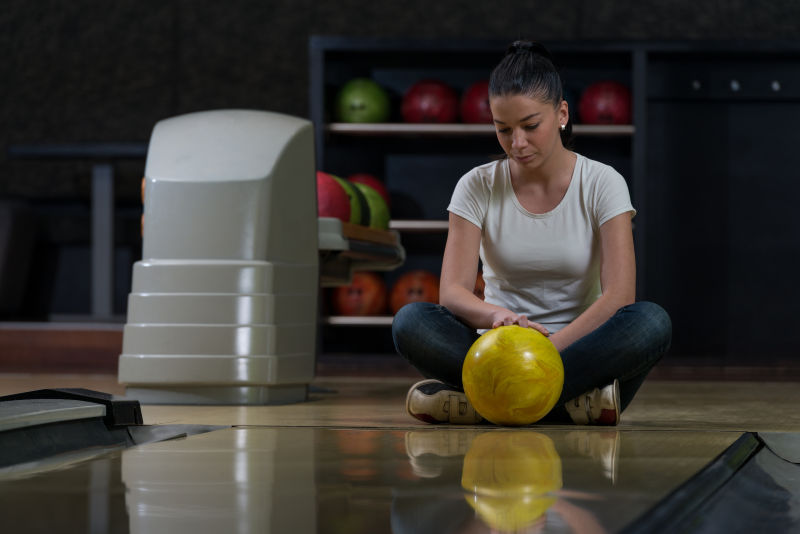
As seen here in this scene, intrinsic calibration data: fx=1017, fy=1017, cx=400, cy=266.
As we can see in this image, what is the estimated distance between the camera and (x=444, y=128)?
190 inches

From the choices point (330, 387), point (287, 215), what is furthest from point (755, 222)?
point (287, 215)

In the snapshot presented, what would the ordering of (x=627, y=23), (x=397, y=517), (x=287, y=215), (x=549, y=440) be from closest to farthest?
(x=397, y=517), (x=549, y=440), (x=287, y=215), (x=627, y=23)

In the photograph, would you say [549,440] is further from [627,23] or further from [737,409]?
[627,23]

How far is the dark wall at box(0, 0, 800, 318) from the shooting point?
548 cm

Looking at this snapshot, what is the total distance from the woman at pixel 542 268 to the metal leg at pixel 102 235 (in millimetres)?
2916

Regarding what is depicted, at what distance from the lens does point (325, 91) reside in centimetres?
497

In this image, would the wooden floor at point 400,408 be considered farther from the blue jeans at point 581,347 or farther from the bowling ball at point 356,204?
the bowling ball at point 356,204

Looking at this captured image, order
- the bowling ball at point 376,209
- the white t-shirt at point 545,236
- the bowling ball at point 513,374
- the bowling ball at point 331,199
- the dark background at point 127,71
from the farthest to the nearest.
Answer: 1. the dark background at point 127,71
2. the bowling ball at point 376,209
3. the bowling ball at point 331,199
4. the white t-shirt at point 545,236
5. the bowling ball at point 513,374

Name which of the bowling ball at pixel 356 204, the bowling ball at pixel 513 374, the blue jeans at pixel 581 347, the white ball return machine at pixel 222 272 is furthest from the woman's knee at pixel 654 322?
the bowling ball at pixel 356 204

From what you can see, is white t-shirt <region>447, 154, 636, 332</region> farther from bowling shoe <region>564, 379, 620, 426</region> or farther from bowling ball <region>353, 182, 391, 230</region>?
bowling ball <region>353, 182, 391, 230</region>

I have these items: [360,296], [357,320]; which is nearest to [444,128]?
[360,296]

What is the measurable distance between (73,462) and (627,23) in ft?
14.9

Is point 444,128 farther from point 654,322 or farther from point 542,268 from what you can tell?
point 654,322

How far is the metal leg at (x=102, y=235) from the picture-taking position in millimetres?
4817
